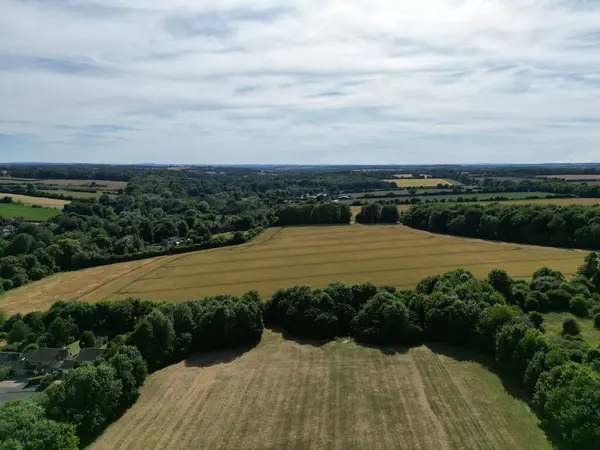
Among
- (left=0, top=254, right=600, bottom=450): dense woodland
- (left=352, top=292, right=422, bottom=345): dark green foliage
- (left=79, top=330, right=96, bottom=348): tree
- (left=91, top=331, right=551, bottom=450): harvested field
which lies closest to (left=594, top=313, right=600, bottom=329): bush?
(left=0, top=254, right=600, bottom=450): dense woodland

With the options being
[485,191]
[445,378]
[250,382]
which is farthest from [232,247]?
[485,191]

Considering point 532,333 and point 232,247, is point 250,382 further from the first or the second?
point 232,247

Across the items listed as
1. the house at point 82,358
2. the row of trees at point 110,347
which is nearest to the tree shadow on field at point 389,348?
the row of trees at point 110,347

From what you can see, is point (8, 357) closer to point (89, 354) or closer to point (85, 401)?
point (89, 354)

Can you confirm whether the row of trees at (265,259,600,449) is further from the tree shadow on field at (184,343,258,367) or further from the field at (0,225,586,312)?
the field at (0,225,586,312)

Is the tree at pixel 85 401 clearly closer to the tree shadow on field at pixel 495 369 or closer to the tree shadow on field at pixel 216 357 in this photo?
the tree shadow on field at pixel 216 357

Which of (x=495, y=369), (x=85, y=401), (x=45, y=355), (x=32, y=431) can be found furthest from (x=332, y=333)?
(x=32, y=431)
